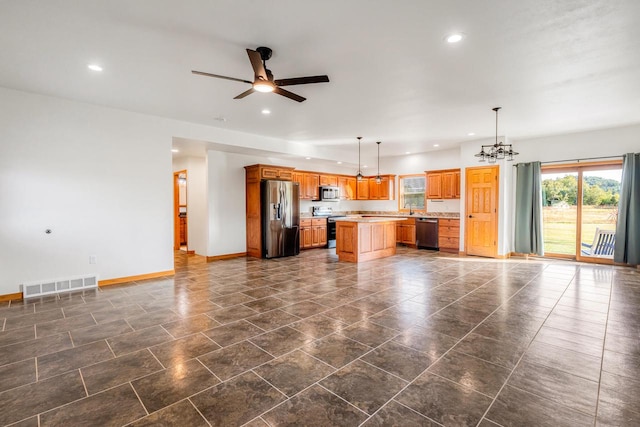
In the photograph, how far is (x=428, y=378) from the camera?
7.22ft

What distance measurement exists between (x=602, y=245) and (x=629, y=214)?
872 millimetres

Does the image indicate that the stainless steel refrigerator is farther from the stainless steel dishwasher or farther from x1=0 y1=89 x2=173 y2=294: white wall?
the stainless steel dishwasher

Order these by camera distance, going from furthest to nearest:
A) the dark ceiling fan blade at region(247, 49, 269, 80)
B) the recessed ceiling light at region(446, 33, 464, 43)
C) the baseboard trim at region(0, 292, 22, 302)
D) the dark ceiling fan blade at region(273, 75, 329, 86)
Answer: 1. the baseboard trim at region(0, 292, 22, 302)
2. the dark ceiling fan blade at region(273, 75, 329, 86)
3. the recessed ceiling light at region(446, 33, 464, 43)
4. the dark ceiling fan blade at region(247, 49, 269, 80)

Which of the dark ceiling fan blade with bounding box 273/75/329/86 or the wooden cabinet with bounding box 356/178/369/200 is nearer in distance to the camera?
the dark ceiling fan blade with bounding box 273/75/329/86

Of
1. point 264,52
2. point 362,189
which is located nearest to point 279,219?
point 362,189

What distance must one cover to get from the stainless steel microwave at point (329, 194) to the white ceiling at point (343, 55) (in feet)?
13.1

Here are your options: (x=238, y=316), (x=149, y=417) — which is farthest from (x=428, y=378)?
(x=238, y=316)

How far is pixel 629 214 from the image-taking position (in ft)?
19.0

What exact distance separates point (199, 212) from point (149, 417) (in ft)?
20.3

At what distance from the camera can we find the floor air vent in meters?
4.18

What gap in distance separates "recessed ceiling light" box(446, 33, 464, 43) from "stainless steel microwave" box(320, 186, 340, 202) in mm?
6482

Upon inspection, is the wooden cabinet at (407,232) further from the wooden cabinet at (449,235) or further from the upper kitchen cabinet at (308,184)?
the upper kitchen cabinet at (308,184)

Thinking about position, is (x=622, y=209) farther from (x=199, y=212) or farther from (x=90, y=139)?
(x=90, y=139)

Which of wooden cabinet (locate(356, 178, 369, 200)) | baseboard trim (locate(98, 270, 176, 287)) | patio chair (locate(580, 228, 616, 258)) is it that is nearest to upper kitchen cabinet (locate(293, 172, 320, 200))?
wooden cabinet (locate(356, 178, 369, 200))
